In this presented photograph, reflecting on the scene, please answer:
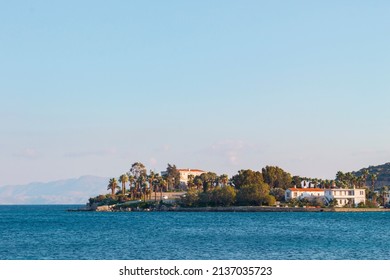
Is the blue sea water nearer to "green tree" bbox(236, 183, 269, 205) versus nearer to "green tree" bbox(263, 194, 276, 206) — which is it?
"green tree" bbox(263, 194, 276, 206)

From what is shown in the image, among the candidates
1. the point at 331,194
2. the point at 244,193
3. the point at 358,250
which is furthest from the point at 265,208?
the point at 358,250

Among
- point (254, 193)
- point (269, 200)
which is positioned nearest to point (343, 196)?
point (269, 200)

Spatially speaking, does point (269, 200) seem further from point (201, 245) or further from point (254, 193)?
point (201, 245)

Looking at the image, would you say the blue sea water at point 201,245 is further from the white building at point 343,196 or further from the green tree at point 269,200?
the white building at point 343,196

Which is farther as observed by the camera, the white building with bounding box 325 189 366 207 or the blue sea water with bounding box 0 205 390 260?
the white building with bounding box 325 189 366 207

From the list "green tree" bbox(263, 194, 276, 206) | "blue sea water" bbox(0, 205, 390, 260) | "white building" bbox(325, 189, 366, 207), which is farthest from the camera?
"white building" bbox(325, 189, 366, 207)

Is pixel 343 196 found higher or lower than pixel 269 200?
higher

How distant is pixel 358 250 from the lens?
7275 cm

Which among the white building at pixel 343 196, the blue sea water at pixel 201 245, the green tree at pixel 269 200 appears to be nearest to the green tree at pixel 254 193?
the green tree at pixel 269 200

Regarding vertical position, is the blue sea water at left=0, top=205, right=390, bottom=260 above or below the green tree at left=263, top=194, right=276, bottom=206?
below

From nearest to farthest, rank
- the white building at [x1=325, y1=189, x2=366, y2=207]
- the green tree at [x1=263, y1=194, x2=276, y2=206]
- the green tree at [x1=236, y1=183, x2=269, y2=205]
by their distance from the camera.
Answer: the green tree at [x1=263, y1=194, x2=276, y2=206]
the green tree at [x1=236, y1=183, x2=269, y2=205]
the white building at [x1=325, y1=189, x2=366, y2=207]

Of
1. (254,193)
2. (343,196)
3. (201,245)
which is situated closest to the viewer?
(201,245)

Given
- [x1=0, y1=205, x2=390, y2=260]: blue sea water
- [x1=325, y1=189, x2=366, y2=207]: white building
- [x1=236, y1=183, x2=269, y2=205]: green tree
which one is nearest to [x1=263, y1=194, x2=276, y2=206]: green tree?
[x1=236, y1=183, x2=269, y2=205]: green tree
